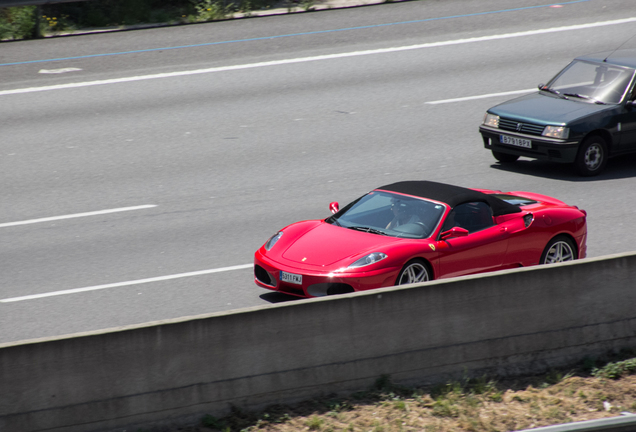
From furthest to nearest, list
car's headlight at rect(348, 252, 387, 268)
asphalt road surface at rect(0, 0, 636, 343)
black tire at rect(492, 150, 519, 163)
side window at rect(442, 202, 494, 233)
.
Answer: black tire at rect(492, 150, 519, 163) < asphalt road surface at rect(0, 0, 636, 343) < side window at rect(442, 202, 494, 233) < car's headlight at rect(348, 252, 387, 268)

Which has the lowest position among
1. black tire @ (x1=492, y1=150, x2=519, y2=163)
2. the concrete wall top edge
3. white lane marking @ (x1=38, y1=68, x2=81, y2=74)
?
→ black tire @ (x1=492, y1=150, x2=519, y2=163)

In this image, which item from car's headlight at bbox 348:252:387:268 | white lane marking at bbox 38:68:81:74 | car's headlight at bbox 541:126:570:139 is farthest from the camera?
white lane marking at bbox 38:68:81:74

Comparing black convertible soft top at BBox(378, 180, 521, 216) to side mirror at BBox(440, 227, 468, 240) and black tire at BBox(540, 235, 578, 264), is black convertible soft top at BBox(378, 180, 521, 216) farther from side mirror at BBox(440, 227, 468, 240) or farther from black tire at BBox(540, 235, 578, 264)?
black tire at BBox(540, 235, 578, 264)

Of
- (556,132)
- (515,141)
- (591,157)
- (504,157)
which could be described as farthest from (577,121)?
(504,157)

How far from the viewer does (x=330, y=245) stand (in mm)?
8586

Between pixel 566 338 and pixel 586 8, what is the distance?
55.9 ft

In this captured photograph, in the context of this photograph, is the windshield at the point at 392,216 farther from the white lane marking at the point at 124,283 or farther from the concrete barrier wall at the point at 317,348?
the concrete barrier wall at the point at 317,348

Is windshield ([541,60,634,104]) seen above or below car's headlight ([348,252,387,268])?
above

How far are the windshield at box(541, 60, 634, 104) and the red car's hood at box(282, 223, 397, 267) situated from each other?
7017 mm

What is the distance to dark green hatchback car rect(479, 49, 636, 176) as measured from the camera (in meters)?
13.2

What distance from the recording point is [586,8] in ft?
73.4

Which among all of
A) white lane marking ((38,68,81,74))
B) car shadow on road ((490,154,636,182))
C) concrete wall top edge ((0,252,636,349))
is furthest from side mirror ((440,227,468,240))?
white lane marking ((38,68,81,74))

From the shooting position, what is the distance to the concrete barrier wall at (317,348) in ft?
19.9

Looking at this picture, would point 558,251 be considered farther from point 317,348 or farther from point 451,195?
point 317,348
